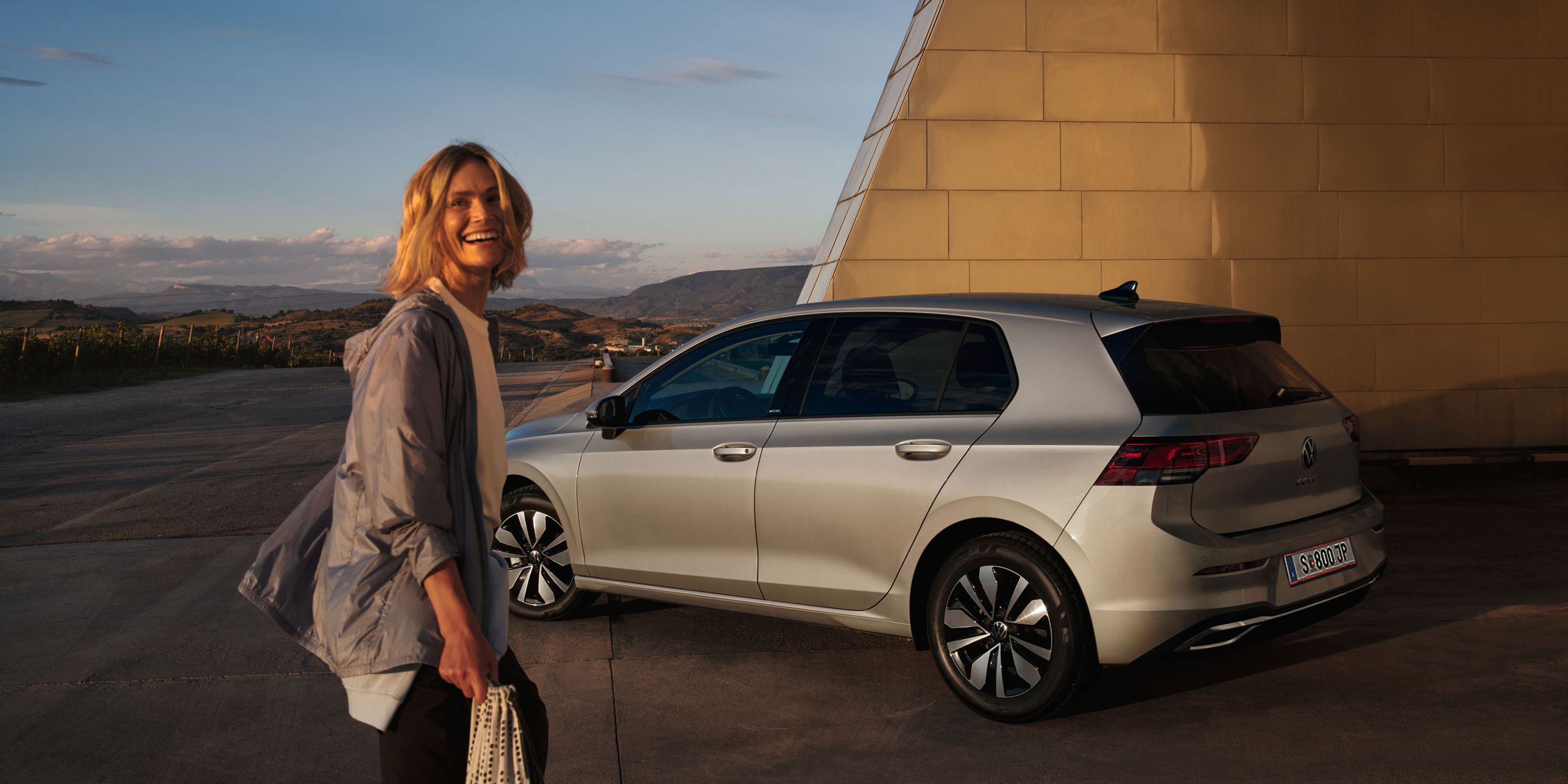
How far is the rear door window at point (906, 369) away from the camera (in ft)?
15.1

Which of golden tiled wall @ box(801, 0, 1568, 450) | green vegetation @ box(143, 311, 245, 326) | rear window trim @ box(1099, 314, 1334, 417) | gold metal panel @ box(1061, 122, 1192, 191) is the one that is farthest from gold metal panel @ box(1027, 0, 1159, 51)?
green vegetation @ box(143, 311, 245, 326)

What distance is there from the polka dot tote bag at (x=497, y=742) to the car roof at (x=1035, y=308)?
2933mm

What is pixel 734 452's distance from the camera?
5.10 metres

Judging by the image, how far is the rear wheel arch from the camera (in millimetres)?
4398

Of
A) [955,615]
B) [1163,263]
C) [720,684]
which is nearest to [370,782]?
[720,684]

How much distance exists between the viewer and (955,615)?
4504mm

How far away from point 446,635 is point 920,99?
8.61 meters

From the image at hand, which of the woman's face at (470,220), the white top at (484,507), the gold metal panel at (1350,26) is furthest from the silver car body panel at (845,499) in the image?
the gold metal panel at (1350,26)

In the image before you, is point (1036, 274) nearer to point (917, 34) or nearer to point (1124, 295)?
point (917, 34)

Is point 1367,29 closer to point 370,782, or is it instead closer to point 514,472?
point 514,472

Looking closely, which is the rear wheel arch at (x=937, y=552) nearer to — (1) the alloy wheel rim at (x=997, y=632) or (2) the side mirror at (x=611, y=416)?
(1) the alloy wheel rim at (x=997, y=632)

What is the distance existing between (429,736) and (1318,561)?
11.3 feet

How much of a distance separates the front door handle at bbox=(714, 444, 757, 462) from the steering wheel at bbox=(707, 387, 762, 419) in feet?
0.62

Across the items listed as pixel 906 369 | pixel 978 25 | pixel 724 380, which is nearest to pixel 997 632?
pixel 906 369
